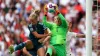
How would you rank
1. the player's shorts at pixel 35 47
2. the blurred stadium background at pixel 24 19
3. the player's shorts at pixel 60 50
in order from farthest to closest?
the blurred stadium background at pixel 24 19 → the player's shorts at pixel 35 47 → the player's shorts at pixel 60 50

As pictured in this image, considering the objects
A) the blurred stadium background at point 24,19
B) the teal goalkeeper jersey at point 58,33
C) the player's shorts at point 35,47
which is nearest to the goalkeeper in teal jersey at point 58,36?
the teal goalkeeper jersey at point 58,33

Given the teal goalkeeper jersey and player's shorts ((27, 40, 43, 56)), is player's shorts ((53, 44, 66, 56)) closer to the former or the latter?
the teal goalkeeper jersey

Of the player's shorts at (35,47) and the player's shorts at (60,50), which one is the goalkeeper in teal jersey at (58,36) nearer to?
the player's shorts at (60,50)

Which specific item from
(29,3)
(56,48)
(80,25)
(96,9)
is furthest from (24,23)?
(56,48)

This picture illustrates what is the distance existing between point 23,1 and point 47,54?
3878 mm

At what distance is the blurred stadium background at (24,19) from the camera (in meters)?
10.0

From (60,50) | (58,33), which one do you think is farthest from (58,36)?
(60,50)

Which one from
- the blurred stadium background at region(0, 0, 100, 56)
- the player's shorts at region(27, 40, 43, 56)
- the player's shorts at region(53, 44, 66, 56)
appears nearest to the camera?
the player's shorts at region(53, 44, 66, 56)

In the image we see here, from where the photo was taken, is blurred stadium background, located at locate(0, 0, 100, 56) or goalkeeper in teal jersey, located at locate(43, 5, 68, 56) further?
blurred stadium background, located at locate(0, 0, 100, 56)

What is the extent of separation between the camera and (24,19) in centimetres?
1141

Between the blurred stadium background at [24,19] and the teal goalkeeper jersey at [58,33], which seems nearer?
the teal goalkeeper jersey at [58,33]

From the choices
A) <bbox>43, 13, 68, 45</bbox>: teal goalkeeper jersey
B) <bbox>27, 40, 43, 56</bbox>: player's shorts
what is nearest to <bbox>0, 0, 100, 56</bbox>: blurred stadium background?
<bbox>43, 13, 68, 45</bbox>: teal goalkeeper jersey

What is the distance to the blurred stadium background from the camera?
10.0 m

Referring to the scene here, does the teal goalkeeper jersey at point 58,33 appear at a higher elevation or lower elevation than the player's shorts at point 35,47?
higher
